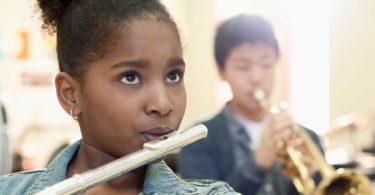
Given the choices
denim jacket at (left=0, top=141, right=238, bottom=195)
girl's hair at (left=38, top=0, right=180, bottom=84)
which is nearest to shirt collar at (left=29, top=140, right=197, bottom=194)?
denim jacket at (left=0, top=141, right=238, bottom=195)

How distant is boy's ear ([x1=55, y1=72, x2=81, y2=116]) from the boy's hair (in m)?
0.62

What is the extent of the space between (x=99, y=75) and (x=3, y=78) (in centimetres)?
220

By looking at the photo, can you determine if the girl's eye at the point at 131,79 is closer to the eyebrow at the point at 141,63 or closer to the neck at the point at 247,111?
the eyebrow at the point at 141,63

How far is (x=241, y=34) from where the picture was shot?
4.13ft

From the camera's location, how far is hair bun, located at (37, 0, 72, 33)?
72cm

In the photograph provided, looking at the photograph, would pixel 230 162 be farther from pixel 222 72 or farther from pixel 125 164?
pixel 125 164

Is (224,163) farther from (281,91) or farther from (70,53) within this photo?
(281,91)

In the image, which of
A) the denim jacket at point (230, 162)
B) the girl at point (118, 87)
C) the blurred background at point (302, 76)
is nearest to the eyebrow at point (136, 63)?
the girl at point (118, 87)

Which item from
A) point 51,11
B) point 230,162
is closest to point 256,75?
point 230,162

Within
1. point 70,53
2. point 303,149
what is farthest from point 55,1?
point 303,149

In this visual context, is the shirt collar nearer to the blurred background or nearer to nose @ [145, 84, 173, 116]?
nose @ [145, 84, 173, 116]

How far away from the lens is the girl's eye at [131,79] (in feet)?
2.05

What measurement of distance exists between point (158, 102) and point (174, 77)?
48 mm

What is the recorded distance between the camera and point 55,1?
72 cm
